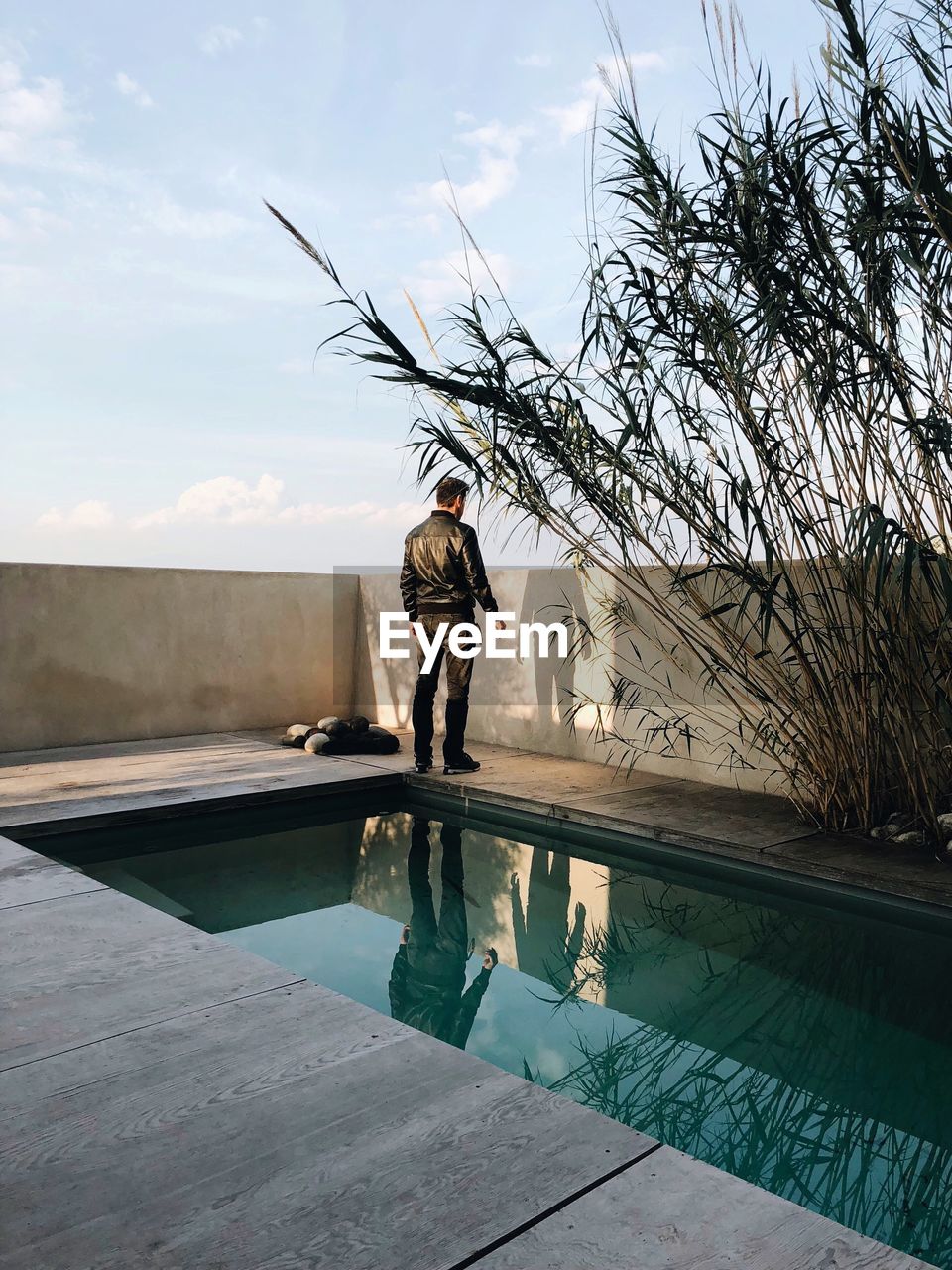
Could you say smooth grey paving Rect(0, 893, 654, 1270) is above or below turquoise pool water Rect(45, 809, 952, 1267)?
above

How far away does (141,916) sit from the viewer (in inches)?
98.7

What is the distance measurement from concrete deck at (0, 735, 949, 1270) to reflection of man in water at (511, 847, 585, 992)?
0.87 meters

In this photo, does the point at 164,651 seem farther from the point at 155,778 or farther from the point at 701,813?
the point at 701,813

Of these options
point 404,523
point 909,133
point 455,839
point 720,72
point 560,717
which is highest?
point 720,72

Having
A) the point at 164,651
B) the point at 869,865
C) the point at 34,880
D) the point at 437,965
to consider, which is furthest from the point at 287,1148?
the point at 164,651

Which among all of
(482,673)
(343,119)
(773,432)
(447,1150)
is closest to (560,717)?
(482,673)

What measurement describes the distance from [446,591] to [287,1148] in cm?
344

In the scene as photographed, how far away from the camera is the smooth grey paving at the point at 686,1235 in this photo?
1165mm

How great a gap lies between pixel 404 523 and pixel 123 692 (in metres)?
2.09

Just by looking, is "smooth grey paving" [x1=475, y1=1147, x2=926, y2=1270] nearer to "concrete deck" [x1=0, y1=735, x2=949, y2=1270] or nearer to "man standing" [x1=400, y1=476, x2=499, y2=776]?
"concrete deck" [x1=0, y1=735, x2=949, y2=1270]

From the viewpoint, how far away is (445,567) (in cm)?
464

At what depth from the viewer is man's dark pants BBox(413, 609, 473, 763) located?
15.5 ft

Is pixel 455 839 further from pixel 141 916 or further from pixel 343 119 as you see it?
pixel 343 119

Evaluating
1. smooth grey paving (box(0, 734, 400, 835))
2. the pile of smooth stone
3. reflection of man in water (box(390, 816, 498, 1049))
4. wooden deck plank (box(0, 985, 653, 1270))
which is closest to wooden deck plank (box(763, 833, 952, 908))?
reflection of man in water (box(390, 816, 498, 1049))
